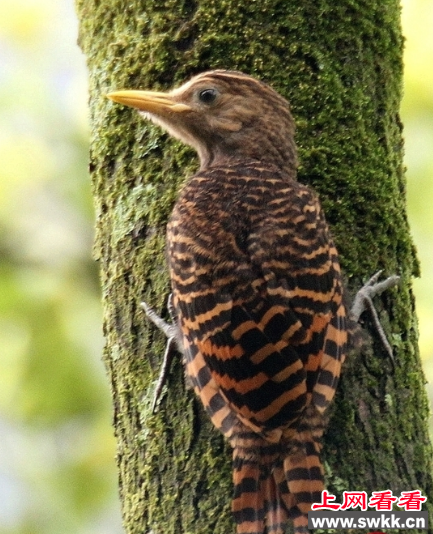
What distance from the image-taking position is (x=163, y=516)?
3420 mm

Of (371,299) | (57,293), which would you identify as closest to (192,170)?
(371,299)

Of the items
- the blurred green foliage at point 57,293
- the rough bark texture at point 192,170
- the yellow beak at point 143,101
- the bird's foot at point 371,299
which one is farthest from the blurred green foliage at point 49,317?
the bird's foot at point 371,299

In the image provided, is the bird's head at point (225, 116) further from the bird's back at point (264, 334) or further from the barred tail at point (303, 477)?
the barred tail at point (303, 477)

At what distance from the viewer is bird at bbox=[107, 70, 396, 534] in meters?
3.25

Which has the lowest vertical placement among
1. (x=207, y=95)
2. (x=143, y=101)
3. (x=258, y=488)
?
(x=258, y=488)

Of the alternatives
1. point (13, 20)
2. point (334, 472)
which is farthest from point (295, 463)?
point (13, 20)

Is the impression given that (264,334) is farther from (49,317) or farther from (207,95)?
(49,317)

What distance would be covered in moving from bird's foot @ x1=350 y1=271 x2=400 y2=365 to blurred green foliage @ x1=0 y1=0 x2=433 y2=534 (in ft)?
7.37

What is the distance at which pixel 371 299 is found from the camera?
3684 millimetres

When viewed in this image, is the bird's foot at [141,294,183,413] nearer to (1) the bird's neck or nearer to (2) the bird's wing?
(2) the bird's wing

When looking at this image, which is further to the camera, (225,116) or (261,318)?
(225,116)

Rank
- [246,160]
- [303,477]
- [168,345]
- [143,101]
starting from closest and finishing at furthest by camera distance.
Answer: [303,477]
[168,345]
[143,101]
[246,160]

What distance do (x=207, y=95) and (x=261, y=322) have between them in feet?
4.43

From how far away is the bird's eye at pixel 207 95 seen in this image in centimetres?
416
